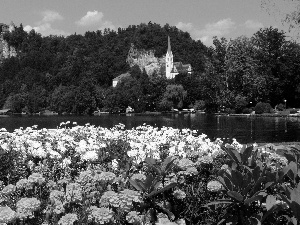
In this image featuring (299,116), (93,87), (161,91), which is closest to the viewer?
A: (299,116)

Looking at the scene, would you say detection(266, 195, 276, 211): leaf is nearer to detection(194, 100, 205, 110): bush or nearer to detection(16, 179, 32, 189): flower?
detection(16, 179, 32, 189): flower

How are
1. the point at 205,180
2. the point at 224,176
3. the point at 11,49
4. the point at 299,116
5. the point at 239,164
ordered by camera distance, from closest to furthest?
the point at 224,176, the point at 239,164, the point at 205,180, the point at 299,116, the point at 11,49

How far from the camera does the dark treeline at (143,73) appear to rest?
224 ft

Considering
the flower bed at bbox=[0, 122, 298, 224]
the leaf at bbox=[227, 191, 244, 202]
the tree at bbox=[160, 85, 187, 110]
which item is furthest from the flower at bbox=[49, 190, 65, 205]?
the tree at bbox=[160, 85, 187, 110]

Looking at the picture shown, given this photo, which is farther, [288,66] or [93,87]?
[93,87]

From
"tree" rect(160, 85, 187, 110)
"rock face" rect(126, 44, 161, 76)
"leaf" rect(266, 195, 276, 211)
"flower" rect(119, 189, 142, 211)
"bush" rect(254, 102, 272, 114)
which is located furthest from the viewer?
"rock face" rect(126, 44, 161, 76)

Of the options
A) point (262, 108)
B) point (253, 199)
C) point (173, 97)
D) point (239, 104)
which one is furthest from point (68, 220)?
point (173, 97)

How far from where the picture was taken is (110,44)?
5940 inches

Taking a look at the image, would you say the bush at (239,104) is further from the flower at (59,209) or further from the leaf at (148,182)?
the flower at (59,209)

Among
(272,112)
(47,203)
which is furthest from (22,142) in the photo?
(272,112)

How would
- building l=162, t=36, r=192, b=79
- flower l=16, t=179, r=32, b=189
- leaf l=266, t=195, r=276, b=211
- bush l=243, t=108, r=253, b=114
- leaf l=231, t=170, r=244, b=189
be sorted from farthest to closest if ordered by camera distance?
building l=162, t=36, r=192, b=79 < bush l=243, t=108, r=253, b=114 < flower l=16, t=179, r=32, b=189 < leaf l=231, t=170, r=244, b=189 < leaf l=266, t=195, r=276, b=211

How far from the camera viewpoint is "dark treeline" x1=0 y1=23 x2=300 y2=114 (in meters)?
68.3

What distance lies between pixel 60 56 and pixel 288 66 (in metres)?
97.4

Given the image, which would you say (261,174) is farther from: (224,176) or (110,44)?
(110,44)
